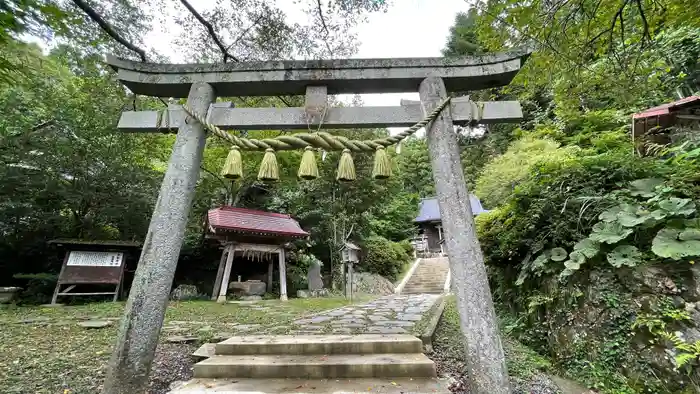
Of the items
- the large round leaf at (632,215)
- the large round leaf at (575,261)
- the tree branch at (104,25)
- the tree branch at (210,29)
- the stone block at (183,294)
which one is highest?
the tree branch at (210,29)

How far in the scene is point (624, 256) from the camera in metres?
3.03

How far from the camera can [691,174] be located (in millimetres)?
3182

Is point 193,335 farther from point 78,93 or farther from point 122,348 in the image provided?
point 78,93

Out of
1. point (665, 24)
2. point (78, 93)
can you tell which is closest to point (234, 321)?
point (665, 24)

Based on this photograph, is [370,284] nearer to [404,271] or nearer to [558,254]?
[404,271]

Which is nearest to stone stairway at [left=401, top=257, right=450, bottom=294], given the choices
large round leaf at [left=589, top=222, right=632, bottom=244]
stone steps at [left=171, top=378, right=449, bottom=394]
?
large round leaf at [left=589, top=222, right=632, bottom=244]

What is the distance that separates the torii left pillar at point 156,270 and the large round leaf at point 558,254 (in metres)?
4.10

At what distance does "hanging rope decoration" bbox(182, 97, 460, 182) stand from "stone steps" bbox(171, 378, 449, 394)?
5.71 ft

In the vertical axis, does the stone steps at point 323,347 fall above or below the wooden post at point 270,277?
below

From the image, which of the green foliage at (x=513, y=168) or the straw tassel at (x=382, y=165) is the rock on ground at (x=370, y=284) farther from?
the straw tassel at (x=382, y=165)

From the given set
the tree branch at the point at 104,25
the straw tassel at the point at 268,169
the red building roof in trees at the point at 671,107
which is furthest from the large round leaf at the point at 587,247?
the tree branch at the point at 104,25

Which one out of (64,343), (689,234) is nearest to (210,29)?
(64,343)

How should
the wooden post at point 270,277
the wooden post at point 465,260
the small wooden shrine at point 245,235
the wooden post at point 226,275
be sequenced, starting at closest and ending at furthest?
the wooden post at point 465,260 < the wooden post at point 226,275 < the small wooden shrine at point 245,235 < the wooden post at point 270,277

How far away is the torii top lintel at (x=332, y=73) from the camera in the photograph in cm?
291
